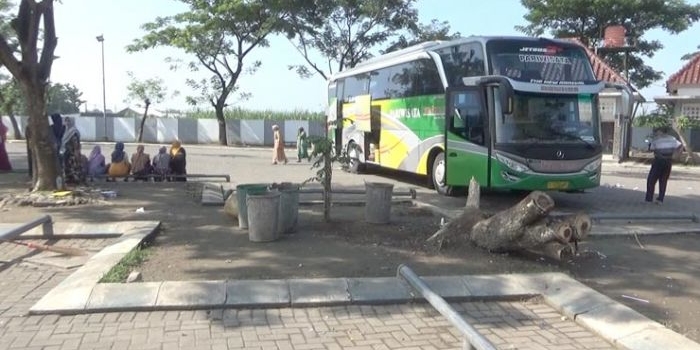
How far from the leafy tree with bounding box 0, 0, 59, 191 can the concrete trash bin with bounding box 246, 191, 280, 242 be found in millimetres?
5441

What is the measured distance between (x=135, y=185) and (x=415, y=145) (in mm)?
6387

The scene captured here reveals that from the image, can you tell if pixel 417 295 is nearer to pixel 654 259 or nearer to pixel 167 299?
pixel 167 299

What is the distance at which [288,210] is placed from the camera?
8281 millimetres

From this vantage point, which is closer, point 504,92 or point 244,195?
point 244,195

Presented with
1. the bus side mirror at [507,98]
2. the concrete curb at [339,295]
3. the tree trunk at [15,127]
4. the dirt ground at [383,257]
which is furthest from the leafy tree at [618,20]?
the tree trunk at [15,127]

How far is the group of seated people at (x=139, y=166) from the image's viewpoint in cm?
1410

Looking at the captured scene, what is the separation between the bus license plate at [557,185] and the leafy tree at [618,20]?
22167mm

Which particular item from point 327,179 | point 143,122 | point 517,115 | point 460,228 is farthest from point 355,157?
point 143,122

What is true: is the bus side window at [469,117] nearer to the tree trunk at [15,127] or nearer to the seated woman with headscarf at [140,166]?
the seated woman with headscarf at [140,166]

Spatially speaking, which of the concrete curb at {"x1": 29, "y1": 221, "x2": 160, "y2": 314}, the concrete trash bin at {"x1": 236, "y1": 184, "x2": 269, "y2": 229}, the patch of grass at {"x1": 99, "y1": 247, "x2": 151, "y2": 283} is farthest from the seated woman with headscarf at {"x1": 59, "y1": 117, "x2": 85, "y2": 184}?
the patch of grass at {"x1": 99, "y1": 247, "x2": 151, "y2": 283}

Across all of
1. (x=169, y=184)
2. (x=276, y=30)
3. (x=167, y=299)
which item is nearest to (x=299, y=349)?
(x=167, y=299)

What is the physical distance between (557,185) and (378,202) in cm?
412

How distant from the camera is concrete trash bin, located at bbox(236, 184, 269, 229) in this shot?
8.10 metres

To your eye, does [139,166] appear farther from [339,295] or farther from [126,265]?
[339,295]
